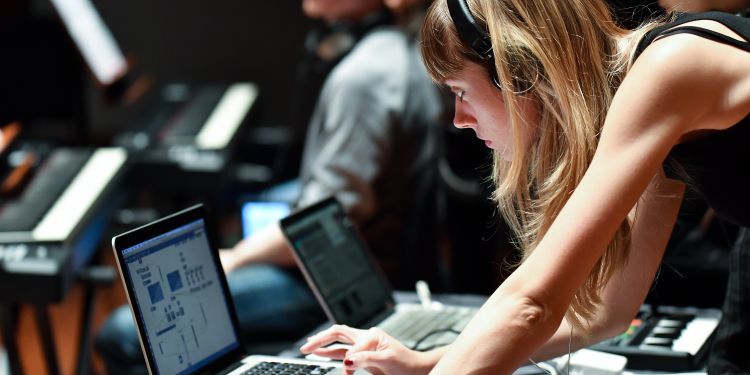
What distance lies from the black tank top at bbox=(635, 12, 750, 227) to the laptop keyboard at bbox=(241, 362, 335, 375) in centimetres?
65

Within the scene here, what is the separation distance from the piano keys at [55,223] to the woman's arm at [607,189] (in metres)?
1.53

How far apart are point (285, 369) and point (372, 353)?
18 cm

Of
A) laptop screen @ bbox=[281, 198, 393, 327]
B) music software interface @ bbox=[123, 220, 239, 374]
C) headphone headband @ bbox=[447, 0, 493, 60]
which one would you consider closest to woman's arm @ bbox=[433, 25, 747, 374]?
headphone headband @ bbox=[447, 0, 493, 60]

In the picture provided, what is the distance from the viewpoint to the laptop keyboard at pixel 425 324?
6.21 ft

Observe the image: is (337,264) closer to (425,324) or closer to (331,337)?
(425,324)

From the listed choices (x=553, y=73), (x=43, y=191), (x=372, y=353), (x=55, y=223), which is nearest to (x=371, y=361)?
(x=372, y=353)

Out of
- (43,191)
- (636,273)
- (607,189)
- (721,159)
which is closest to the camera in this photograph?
(607,189)

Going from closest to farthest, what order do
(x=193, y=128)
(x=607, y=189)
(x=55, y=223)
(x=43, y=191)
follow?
(x=607, y=189) → (x=55, y=223) → (x=43, y=191) → (x=193, y=128)

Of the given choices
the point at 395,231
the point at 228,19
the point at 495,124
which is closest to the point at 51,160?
the point at 395,231

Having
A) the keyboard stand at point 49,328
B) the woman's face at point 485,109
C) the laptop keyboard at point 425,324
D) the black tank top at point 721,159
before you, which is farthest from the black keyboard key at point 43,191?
the black tank top at point 721,159

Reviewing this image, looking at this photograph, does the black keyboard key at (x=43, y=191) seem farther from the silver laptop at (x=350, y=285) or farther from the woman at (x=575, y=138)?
the woman at (x=575, y=138)

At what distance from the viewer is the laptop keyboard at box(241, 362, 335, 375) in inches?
63.0

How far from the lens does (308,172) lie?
2811mm

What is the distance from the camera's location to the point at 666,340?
5.98ft
